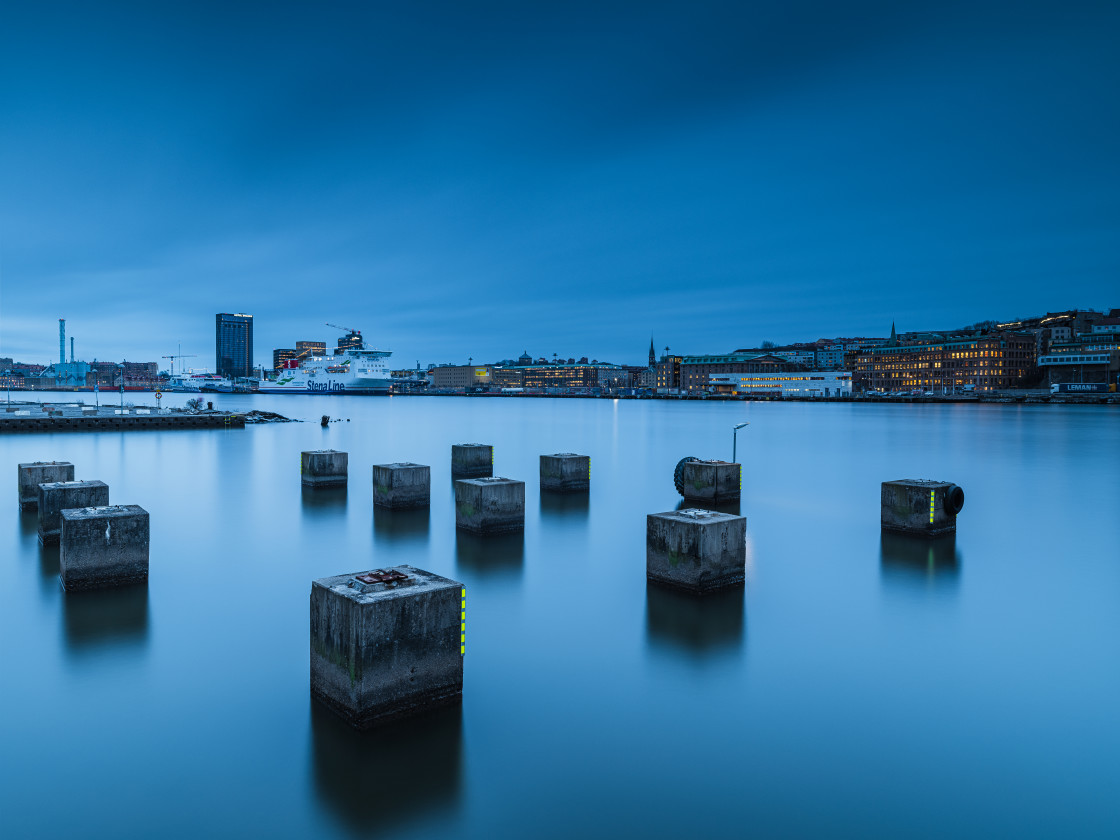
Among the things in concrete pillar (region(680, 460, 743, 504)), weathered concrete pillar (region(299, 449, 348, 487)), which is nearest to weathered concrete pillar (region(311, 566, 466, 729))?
concrete pillar (region(680, 460, 743, 504))

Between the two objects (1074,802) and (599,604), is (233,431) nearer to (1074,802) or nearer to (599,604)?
(599,604)

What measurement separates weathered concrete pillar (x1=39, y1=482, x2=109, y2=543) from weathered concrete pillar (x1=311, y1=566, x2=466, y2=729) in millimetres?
8320

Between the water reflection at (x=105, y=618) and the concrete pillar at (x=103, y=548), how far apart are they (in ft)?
0.57

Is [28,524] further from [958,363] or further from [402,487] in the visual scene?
[958,363]

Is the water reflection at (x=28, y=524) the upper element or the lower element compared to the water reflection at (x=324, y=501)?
upper

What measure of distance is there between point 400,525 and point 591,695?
9.85m

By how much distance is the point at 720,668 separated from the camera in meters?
8.25

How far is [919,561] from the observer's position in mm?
13688

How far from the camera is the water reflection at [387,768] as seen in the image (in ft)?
17.7

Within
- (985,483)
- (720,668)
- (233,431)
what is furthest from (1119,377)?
(720,668)

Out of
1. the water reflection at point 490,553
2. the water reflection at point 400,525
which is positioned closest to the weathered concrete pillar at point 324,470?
the water reflection at point 400,525

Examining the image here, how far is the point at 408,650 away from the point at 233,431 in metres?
47.4

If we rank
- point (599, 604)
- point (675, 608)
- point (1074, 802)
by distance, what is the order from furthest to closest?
1. point (599, 604)
2. point (675, 608)
3. point (1074, 802)

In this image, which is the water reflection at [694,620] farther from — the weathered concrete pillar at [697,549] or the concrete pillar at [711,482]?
the concrete pillar at [711,482]
